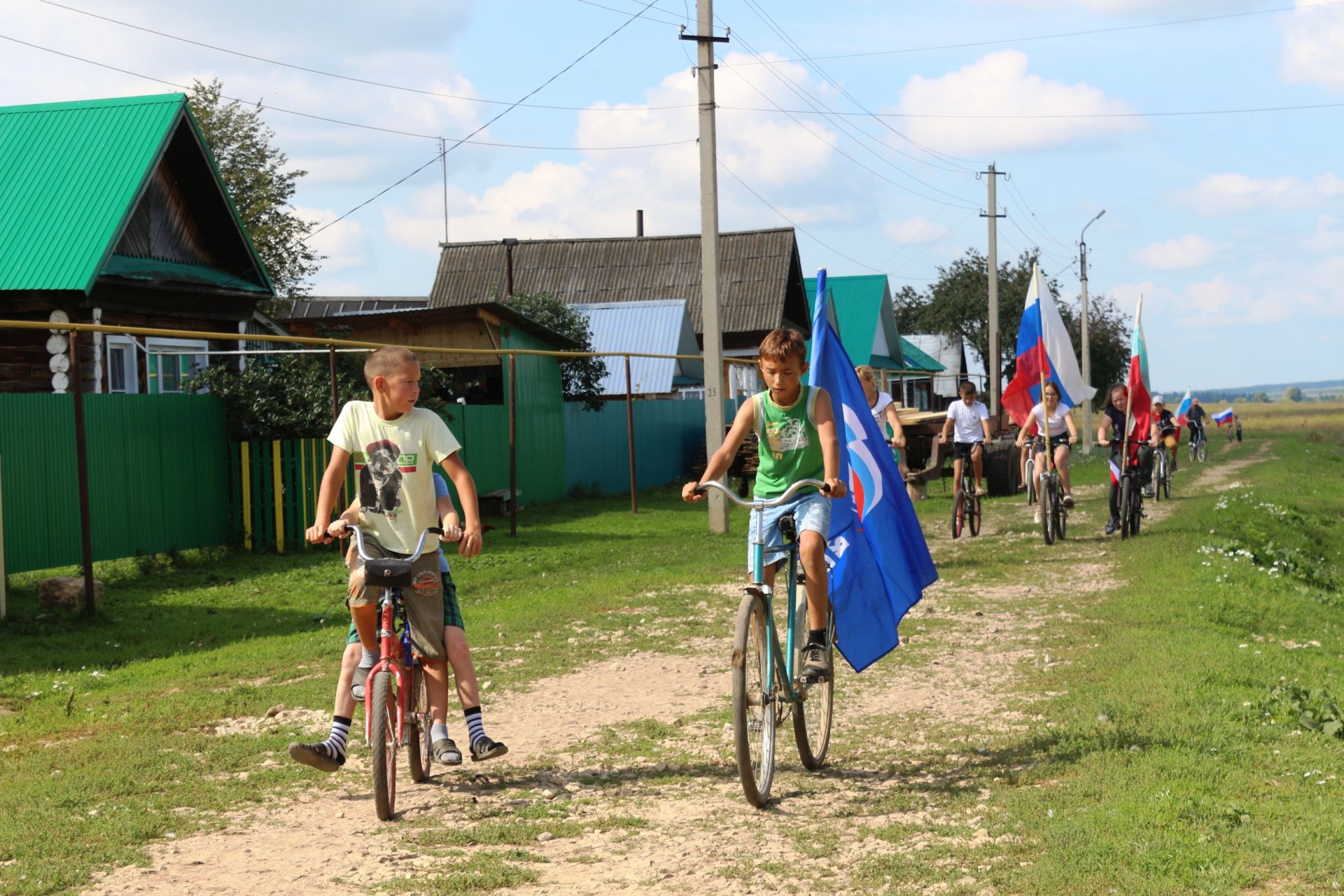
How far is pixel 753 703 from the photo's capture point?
5605mm

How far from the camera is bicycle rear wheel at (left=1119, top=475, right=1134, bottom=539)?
15.7 metres

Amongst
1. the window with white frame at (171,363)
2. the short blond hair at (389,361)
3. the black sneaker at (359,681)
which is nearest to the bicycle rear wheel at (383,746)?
the black sneaker at (359,681)

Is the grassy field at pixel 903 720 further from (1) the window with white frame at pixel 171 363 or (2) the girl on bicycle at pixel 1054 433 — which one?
(1) the window with white frame at pixel 171 363

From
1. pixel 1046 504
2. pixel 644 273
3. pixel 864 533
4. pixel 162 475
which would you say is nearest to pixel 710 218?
pixel 1046 504

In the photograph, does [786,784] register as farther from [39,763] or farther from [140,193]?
[140,193]

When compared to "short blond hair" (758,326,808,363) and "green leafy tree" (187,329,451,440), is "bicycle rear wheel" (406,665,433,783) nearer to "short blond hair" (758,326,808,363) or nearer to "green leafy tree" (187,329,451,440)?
"short blond hair" (758,326,808,363)

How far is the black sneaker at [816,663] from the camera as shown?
5.95 m

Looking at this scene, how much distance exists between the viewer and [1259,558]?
14.6 m

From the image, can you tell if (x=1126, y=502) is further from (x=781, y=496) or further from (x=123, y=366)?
(x=123, y=366)

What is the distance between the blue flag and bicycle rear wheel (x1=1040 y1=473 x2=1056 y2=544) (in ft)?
24.5

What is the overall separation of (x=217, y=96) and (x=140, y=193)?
25.0 metres

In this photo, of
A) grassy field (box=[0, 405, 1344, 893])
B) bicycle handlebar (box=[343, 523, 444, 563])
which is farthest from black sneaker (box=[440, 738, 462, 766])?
bicycle handlebar (box=[343, 523, 444, 563])

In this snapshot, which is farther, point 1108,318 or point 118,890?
point 1108,318

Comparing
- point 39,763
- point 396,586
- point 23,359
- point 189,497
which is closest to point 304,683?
point 39,763
